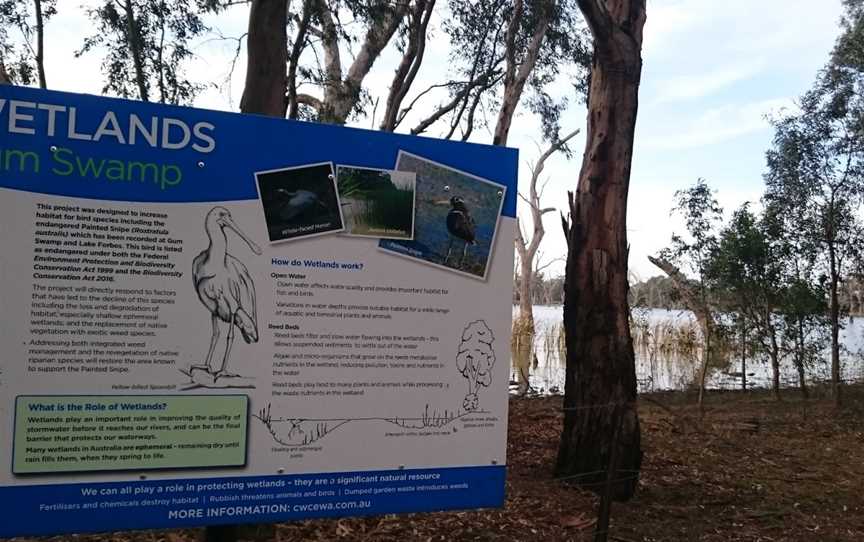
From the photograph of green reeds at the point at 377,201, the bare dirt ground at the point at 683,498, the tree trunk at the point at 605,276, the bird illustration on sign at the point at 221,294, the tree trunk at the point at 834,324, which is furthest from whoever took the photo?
the tree trunk at the point at 834,324

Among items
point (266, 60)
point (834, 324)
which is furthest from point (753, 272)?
point (266, 60)

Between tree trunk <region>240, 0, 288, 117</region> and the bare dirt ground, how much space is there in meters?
2.94

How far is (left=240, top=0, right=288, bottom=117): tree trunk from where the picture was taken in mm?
5277

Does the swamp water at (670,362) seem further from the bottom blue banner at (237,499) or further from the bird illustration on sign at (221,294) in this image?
the bird illustration on sign at (221,294)

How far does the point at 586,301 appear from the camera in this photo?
17.8ft

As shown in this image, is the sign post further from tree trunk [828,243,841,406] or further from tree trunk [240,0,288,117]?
tree trunk [828,243,841,406]

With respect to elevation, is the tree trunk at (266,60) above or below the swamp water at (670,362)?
above

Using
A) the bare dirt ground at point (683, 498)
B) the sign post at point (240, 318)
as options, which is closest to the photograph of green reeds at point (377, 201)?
the sign post at point (240, 318)

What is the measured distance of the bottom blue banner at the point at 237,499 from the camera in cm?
226

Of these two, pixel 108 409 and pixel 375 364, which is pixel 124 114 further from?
pixel 375 364

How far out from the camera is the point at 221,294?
2.43m

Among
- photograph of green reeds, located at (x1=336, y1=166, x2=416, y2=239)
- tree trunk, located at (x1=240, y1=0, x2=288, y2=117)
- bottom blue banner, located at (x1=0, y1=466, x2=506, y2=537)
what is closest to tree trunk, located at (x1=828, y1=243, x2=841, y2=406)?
tree trunk, located at (x1=240, y1=0, x2=288, y2=117)

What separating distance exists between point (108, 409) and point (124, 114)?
957mm

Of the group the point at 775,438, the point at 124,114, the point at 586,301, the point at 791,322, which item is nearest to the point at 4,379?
the point at 124,114
